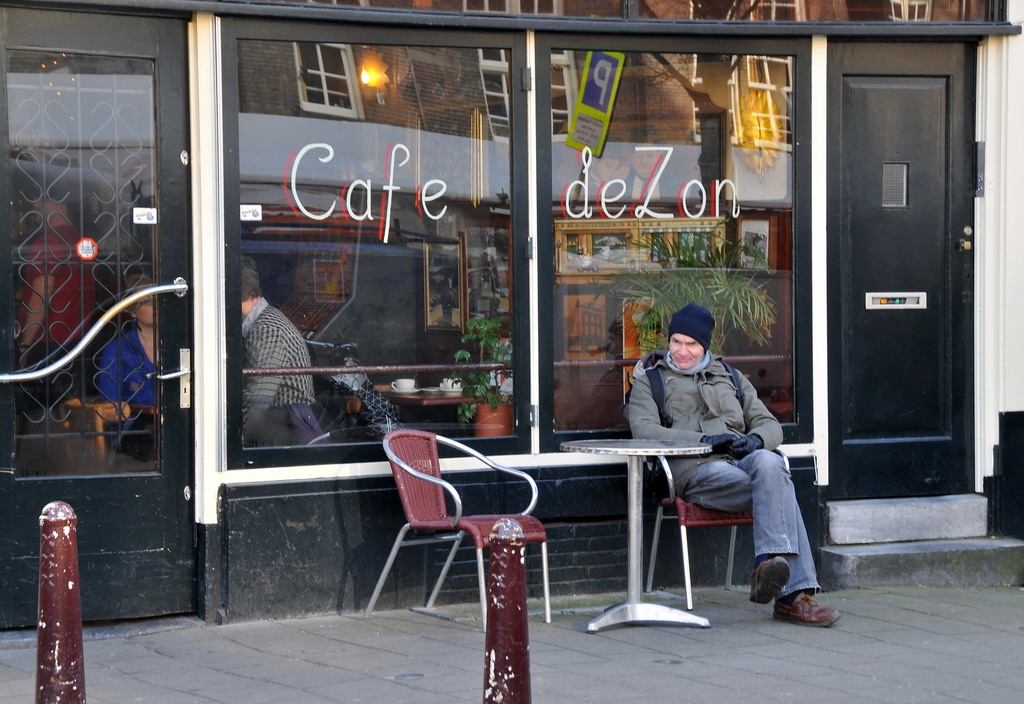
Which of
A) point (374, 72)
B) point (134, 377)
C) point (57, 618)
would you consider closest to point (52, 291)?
Result: point (134, 377)

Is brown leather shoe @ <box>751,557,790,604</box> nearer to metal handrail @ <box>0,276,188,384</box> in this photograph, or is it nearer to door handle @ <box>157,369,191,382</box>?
door handle @ <box>157,369,191,382</box>

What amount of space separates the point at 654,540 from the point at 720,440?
2.46 ft

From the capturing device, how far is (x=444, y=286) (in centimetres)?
664

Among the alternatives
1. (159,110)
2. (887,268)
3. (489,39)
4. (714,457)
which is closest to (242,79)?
(159,110)

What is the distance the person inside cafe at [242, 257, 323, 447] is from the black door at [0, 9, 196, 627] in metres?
0.29

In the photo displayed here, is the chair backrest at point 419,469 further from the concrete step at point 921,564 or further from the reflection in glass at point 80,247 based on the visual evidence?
the concrete step at point 921,564

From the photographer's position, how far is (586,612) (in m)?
6.43

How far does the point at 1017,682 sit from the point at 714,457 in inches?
69.4

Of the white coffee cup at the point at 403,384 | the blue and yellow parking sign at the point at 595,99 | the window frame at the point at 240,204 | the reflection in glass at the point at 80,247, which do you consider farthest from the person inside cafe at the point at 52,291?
the blue and yellow parking sign at the point at 595,99

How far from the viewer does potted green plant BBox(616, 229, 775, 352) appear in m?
7.03

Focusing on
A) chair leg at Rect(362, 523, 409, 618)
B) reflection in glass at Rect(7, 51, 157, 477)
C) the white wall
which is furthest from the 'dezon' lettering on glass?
reflection in glass at Rect(7, 51, 157, 477)

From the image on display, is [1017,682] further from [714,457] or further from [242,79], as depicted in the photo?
[242,79]

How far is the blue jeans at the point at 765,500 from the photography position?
5957mm

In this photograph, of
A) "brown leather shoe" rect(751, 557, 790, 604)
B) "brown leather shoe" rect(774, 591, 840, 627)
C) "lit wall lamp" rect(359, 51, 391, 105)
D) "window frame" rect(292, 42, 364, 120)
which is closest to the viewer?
"brown leather shoe" rect(751, 557, 790, 604)
